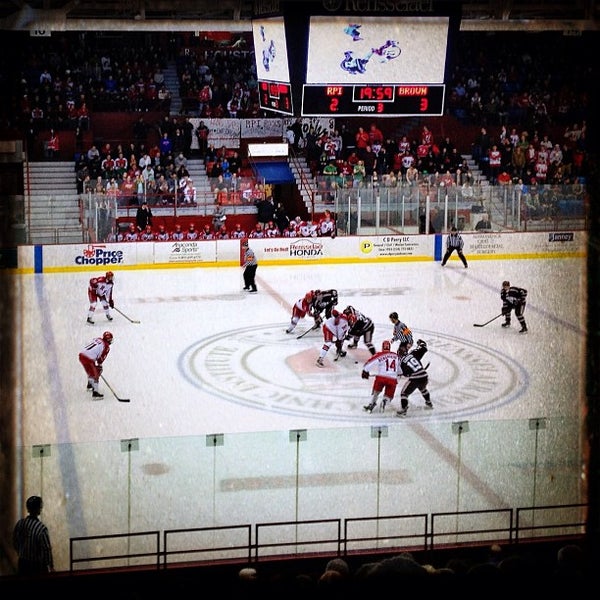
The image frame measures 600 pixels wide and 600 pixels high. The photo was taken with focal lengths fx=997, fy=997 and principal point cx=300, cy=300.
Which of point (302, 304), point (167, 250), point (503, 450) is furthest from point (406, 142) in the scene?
point (503, 450)

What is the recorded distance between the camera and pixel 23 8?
43.0 ft

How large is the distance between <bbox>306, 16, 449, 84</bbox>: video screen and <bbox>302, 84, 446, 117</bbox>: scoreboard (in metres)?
0.10

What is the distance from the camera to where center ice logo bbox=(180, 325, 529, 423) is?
35.5 ft

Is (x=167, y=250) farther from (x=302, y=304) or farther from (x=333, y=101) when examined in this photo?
(x=333, y=101)

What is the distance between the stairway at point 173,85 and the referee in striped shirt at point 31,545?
19.8 meters

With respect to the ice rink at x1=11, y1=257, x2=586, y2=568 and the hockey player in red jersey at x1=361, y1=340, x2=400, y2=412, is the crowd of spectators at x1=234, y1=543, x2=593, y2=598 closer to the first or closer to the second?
the ice rink at x1=11, y1=257, x2=586, y2=568

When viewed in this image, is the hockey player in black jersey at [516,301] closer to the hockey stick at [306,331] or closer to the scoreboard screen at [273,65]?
the hockey stick at [306,331]

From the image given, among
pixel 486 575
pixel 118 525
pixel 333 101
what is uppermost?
pixel 333 101

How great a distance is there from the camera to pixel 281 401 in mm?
11008

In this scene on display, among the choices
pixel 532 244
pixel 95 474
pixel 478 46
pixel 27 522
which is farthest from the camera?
pixel 478 46

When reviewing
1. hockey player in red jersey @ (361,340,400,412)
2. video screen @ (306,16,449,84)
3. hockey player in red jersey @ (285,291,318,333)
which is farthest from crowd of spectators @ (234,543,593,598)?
hockey player in red jersey @ (285,291,318,333)

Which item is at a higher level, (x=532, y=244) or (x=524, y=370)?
(x=532, y=244)

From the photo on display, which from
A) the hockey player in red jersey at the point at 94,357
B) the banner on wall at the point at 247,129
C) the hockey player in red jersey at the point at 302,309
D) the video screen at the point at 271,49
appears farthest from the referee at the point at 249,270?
the banner on wall at the point at 247,129

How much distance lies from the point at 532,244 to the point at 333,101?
10.0m
